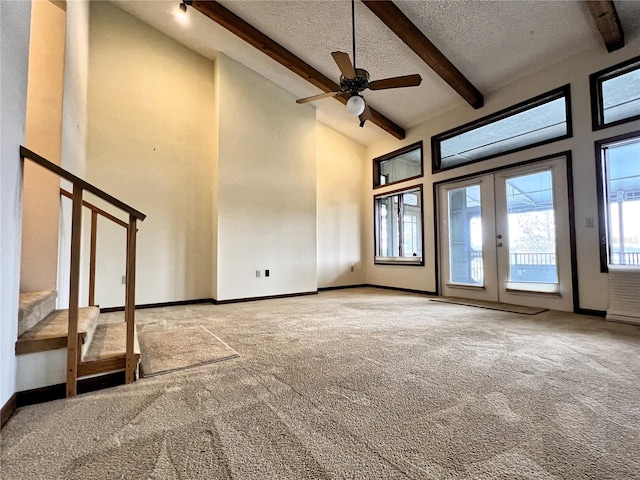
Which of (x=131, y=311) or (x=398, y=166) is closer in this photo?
(x=131, y=311)

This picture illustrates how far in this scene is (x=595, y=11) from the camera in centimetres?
304

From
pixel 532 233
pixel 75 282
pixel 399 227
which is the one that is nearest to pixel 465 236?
pixel 532 233

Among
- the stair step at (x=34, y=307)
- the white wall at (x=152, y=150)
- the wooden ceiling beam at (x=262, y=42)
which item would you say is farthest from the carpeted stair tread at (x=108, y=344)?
the wooden ceiling beam at (x=262, y=42)

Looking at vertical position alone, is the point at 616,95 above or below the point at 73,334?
above

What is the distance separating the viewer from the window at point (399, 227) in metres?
6.13

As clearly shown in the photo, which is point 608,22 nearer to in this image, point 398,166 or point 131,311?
point 398,166

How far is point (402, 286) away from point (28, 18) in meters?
5.98

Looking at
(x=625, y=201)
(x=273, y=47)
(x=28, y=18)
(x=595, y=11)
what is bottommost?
(x=625, y=201)

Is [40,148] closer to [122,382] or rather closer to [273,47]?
[122,382]

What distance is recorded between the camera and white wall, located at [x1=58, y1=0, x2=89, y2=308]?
2.71 m

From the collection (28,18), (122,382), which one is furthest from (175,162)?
(122,382)

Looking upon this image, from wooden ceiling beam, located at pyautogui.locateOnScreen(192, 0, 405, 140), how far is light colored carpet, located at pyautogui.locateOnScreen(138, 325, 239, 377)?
3.56 m

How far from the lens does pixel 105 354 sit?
1930 millimetres

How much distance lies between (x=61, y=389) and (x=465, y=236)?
17.2 feet
